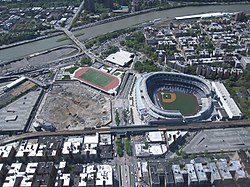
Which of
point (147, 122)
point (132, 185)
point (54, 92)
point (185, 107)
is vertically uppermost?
point (54, 92)

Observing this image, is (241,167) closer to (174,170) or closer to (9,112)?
(174,170)

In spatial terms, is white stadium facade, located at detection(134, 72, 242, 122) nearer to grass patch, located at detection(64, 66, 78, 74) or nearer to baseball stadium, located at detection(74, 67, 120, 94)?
baseball stadium, located at detection(74, 67, 120, 94)

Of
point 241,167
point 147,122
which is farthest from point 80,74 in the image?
point 241,167

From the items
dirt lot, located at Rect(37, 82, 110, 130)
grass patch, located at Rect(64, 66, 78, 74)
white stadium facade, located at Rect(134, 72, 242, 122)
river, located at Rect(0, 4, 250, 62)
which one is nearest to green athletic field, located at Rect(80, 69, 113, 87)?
dirt lot, located at Rect(37, 82, 110, 130)

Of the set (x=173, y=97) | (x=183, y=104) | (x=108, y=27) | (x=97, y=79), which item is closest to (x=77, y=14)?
(x=108, y=27)

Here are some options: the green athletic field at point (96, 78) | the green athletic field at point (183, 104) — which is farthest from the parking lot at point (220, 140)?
the green athletic field at point (96, 78)
